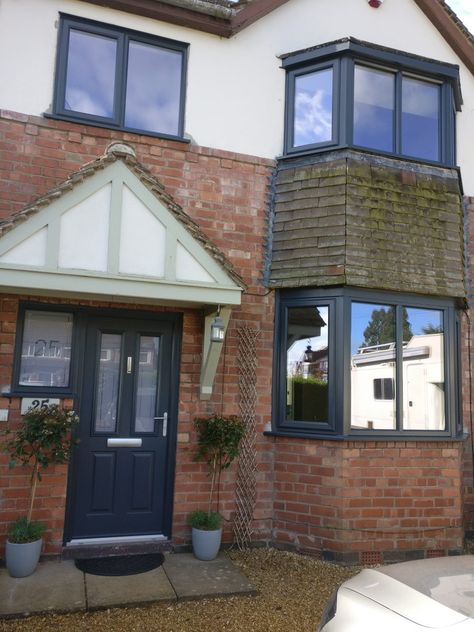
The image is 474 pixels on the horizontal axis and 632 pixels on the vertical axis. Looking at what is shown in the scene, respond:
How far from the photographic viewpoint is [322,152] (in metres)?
6.10

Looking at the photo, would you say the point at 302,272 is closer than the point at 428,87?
Yes

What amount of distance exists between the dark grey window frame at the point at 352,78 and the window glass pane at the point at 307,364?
77.3 inches

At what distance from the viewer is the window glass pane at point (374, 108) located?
6.23 m

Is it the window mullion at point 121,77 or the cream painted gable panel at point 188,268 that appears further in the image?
the window mullion at point 121,77

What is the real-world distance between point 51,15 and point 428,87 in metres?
4.49

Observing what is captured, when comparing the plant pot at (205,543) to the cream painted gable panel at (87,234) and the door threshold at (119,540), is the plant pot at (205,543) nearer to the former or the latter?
the door threshold at (119,540)

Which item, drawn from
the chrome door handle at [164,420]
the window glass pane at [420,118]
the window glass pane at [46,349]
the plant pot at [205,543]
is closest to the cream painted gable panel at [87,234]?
the window glass pane at [46,349]

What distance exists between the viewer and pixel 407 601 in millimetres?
2273

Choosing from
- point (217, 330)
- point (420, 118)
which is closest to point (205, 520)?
point (217, 330)

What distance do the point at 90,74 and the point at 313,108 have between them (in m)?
2.59

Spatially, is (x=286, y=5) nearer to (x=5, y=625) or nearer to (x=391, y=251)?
(x=391, y=251)

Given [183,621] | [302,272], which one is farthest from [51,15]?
[183,621]

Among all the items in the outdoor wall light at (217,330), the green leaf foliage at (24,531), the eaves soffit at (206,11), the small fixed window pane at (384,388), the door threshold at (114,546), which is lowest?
the door threshold at (114,546)

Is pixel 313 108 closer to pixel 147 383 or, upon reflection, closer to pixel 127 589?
pixel 147 383
